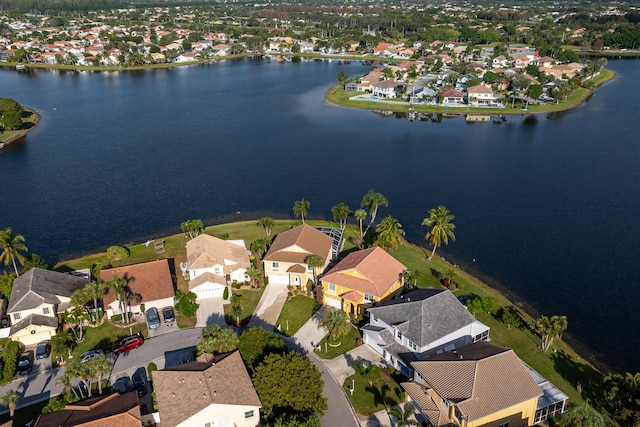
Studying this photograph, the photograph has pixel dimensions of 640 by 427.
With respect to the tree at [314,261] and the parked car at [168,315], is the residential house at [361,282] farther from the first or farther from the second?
the parked car at [168,315]

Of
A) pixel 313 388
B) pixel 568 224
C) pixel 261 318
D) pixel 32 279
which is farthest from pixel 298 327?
pixel 568 224

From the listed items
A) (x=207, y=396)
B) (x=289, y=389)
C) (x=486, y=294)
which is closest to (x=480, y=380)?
(x=289, y=389)

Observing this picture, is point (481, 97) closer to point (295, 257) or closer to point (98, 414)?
point (295, 257)

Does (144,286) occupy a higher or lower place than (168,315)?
higher

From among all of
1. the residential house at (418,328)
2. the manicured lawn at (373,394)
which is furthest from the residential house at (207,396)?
the residential house at (418,328)

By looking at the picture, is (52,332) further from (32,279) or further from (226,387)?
(226,387)

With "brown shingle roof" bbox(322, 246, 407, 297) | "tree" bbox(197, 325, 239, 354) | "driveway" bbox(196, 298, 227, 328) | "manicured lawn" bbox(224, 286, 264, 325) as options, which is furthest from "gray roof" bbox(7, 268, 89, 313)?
"brown shingle roof" bbox(322, 246, 407, 297)

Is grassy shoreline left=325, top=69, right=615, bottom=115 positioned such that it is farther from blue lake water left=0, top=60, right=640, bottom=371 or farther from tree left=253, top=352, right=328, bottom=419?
tree left=253, top=352, right=328, bottom=419
